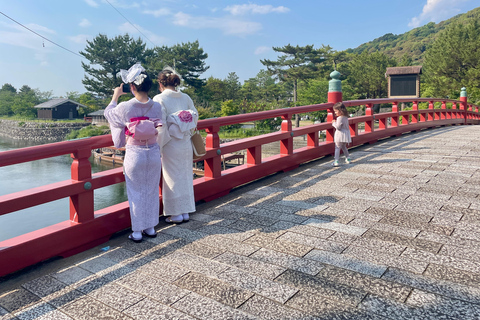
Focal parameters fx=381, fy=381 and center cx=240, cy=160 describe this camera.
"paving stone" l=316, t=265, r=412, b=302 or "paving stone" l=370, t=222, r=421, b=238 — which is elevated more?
"paving stone" l=370, t=222, r=421, b=238

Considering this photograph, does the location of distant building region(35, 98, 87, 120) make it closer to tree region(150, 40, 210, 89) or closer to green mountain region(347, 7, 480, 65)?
tree region(150, 40, 210, 89)

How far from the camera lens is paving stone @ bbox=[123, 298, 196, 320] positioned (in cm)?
212

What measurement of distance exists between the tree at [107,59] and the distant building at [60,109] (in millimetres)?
17025

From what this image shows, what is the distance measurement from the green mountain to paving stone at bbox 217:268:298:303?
358 ft

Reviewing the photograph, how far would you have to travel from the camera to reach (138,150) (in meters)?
3.15

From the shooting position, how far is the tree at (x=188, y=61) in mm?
50781

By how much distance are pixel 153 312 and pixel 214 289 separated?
41cm

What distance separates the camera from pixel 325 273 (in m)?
2.58

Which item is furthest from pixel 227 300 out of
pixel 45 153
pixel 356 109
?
pixel 356 109

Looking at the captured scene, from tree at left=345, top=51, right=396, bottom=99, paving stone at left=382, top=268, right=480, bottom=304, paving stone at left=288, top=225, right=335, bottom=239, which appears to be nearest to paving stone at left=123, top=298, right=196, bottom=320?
paving stone at left=382, top=268, right=480, bottom=304

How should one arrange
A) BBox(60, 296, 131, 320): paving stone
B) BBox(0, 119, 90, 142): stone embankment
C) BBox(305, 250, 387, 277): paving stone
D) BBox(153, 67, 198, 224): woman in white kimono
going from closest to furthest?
BBox(60, 296, 131, 320): paving stone
BBox(305, 250, 387, 277): paving stone
BBox(153, 67, 198, 224): woman in white kimono
BBox(0, 119, 90, 142): stone embankment

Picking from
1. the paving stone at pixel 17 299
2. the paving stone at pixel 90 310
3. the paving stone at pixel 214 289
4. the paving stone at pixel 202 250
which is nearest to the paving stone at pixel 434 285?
the paving stone at pixel 214 289

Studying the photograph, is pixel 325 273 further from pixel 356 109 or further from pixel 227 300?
pixel 356 109

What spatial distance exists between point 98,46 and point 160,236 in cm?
5438
